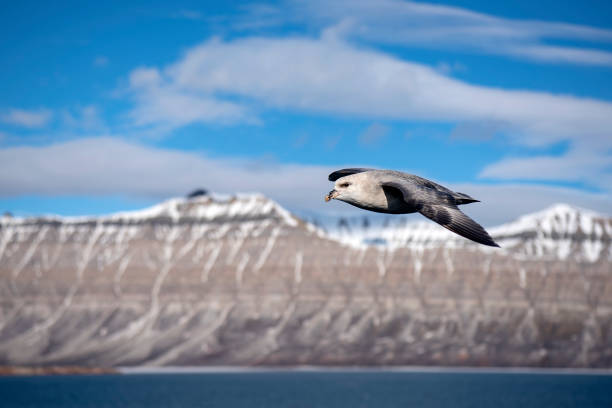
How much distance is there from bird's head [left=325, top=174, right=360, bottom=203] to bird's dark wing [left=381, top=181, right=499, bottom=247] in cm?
55

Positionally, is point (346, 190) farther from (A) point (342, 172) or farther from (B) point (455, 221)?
(A) point (342, 172)

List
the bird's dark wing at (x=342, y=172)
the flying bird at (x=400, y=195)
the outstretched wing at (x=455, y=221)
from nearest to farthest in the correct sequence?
the outstretched wing at (x=455, y=221)
the flying bird at (x=400, y=195)
the bird's dark wing at (x=342, y=172)

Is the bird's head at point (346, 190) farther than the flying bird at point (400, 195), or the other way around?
the bird's head at point (346, 190)

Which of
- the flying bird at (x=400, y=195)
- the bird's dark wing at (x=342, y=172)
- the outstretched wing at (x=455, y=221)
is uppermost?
the bird's dark wing at (x=342, y=172)

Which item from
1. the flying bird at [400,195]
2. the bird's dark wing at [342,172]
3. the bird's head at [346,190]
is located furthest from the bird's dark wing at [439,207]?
the bird's dark wing at [342,172]

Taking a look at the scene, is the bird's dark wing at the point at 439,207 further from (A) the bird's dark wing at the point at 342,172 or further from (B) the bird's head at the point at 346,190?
(A) the bird's dark wing at the point at 342,172

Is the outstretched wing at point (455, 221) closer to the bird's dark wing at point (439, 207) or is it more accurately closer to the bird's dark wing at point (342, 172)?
the bird's dark wing at point (439, 207)

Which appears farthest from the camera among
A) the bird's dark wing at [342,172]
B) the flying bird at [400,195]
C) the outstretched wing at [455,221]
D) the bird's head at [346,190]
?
the bird's dark wing at [342,172]

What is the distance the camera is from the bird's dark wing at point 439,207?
50.0 ft

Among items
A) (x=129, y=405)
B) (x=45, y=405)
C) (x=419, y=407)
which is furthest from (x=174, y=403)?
(x=419, y=407)

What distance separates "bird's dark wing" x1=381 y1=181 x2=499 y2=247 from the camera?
15.2 metres

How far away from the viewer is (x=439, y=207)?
1638 cm

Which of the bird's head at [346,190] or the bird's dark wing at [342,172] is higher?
the bird's dark wing at [342,172]

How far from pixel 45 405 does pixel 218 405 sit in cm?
3984
